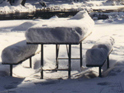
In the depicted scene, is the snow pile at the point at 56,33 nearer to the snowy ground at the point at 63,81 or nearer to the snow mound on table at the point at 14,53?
the snow mound on table at the point at 14,53

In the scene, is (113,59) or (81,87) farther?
(113,59)

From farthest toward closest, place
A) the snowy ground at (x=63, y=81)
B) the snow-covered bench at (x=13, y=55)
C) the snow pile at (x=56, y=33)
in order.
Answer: the snow-covered bench at (x=13, y=55) → the snow pile at (x=56, y=33) → the snowy ground at (x=63, y=81)

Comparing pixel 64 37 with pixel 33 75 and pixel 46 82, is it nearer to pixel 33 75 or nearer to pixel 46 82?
pixel 46 82

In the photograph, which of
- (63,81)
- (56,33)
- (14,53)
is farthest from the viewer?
(14,53)

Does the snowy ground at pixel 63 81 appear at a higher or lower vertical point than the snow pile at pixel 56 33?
lower

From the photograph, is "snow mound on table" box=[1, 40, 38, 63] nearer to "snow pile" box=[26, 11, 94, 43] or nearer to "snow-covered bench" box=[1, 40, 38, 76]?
"snow-covered bench" box=[1, 40, 38, 76]

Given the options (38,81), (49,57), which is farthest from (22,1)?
(38,81)

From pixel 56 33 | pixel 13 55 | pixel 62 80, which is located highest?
pixel 56 33

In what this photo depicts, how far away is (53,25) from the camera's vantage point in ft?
16.3

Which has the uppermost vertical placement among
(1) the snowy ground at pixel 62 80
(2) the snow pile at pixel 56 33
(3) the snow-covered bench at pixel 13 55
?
(2) the snow pile at pixel 56 33

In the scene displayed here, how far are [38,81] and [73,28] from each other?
116 centimetres

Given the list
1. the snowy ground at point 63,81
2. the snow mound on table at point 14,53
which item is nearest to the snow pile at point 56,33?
the snow mound on table at point 14,53

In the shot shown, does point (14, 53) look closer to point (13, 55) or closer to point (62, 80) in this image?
point (13, 55)

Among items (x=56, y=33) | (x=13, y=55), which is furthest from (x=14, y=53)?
(x=56, y=33)
